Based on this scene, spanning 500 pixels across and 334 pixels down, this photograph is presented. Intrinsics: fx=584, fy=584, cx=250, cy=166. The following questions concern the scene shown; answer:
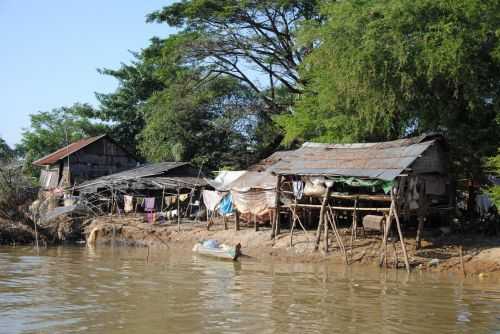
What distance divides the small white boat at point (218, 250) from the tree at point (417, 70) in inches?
217

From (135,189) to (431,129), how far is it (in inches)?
521

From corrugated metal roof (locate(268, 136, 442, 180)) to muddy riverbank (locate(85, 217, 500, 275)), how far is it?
2.09 metres

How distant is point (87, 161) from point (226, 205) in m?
12.0

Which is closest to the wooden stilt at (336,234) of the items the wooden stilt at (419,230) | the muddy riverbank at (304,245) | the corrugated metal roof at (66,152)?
the muddy riverbank at (304,245)

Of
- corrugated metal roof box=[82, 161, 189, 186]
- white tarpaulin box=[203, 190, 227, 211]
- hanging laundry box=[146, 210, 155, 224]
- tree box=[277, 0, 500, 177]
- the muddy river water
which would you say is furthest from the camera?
corrugated metal roof box=[82, 161, 189, 186]

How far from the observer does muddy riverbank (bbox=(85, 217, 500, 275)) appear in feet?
50.3

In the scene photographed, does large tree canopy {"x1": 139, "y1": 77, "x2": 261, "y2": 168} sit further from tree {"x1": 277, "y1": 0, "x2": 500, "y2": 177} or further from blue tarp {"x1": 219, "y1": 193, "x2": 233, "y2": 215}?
tree {"x1": 277, "y1": 0, "x2": 500, "y2": 177}

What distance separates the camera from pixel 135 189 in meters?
26.0

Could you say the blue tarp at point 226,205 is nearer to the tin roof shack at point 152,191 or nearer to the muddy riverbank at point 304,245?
the muddy riverbank at point 304,245

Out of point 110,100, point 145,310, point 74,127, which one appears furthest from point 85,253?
point 74,127

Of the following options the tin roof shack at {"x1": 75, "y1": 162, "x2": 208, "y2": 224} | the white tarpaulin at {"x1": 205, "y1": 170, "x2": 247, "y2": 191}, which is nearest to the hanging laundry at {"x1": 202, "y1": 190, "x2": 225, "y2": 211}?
the white tarpaulin at {"x1": 205, "y1": 170, "x2": 247, "y2": 191}

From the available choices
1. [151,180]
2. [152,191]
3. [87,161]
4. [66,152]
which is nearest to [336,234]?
[151,180]

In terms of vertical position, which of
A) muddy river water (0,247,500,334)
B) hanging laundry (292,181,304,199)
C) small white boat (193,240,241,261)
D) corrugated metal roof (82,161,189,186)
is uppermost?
corrugated metal roof (82,161,189,186)

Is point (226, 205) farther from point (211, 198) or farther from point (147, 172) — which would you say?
point (147, 172)
